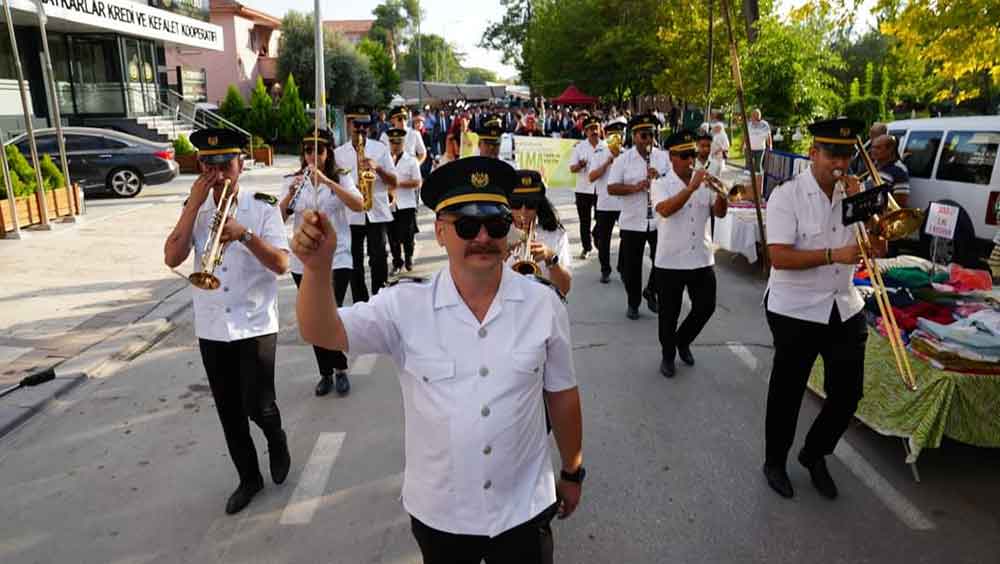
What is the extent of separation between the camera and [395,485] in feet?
14.9

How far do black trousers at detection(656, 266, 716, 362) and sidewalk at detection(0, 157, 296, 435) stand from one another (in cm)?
504

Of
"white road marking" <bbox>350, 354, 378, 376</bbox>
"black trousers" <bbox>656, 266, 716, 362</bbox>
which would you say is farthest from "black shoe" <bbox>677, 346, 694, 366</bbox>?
"white road marking" <bbox>350, 354, 378, 376</bbox>

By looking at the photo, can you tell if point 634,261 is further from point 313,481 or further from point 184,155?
point 184,155

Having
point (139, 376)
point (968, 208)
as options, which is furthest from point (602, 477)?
point (968, 208)

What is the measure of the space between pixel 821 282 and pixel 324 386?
3837mm

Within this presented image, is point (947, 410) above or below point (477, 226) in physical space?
below

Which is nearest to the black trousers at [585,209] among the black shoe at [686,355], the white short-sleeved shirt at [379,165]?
the white short-sleeved shirt at [379,165]

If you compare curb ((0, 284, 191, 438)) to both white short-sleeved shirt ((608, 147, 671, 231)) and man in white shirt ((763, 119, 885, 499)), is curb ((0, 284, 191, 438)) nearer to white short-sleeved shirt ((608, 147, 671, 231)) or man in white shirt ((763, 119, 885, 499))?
white short-sleeved shirt ((608, 147, 671, 231))

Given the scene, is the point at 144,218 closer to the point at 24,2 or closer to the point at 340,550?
the point at 24,2

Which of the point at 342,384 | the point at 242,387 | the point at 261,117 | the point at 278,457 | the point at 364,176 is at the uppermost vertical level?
the point at 364,176

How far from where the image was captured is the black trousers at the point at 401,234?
969 cm

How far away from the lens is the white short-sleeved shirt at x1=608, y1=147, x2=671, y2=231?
8.05 m

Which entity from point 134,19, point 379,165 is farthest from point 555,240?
point 134,19

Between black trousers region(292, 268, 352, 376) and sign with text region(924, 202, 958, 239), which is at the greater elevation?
sign with text region(924, 202, 958, 239)
